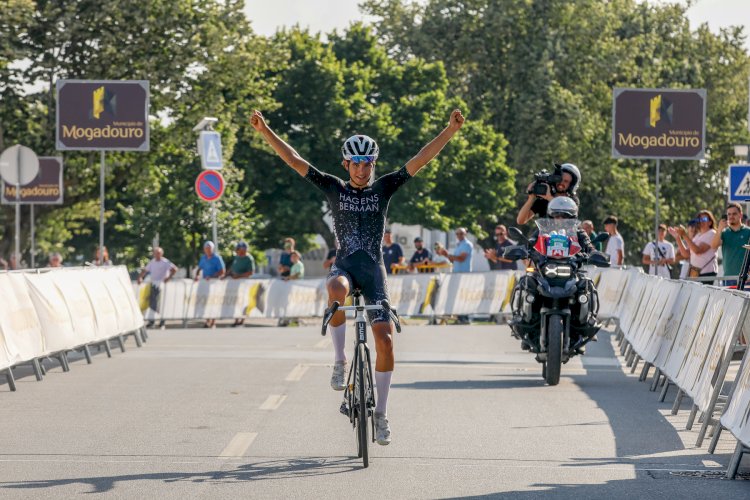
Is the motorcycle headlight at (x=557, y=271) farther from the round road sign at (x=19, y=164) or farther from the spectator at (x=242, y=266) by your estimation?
the spectator at (x=242, y=266)

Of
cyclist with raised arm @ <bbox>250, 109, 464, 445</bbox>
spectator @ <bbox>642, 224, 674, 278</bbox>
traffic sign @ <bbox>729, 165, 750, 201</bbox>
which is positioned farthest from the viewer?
traffic sign @ <bbox>729, 165, 750, 201</bbox>

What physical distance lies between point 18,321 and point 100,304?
168 inches

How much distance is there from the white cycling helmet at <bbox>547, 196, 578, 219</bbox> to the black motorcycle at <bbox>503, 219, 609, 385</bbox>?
7 centimetres

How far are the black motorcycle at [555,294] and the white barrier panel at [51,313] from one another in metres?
4.96

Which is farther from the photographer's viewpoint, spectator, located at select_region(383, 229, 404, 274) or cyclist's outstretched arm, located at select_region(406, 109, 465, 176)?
spectator, located at select_region(383, 229, 404, 274)

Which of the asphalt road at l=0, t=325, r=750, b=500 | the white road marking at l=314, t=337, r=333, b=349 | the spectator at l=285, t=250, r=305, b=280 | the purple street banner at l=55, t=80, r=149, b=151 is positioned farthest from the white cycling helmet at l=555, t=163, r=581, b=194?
the spectator at l=285, t=250, r=305, b=280

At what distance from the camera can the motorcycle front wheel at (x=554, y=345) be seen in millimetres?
14648

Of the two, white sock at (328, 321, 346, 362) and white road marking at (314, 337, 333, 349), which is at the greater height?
white sock at (328, 321, 346, 362)

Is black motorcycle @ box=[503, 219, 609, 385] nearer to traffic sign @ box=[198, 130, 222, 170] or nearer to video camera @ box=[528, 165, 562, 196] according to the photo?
video camera @ box=[528, 165, 562, 196]

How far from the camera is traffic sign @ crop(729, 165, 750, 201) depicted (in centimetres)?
2852

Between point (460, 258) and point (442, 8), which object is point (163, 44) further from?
point (442, 8)

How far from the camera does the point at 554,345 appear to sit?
14.8 meters

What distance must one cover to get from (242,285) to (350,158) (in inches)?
822

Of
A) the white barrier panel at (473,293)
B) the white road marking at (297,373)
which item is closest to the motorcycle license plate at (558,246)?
the white road marking at (297,373)
